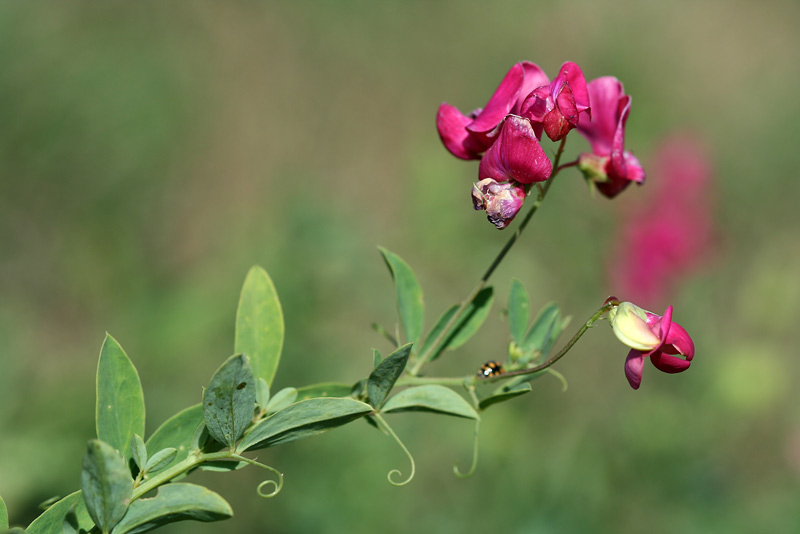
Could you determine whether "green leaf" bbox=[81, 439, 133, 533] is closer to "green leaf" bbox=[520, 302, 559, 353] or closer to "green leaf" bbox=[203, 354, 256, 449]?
"green leaf" bbox=[203, 354, 256, 449]

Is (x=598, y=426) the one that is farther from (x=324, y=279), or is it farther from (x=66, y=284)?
(x=66, y=284)

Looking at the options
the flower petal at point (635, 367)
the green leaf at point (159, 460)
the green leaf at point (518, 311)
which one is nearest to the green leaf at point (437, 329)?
the green leaf at point (518, 311)

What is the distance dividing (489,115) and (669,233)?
2.33 meters

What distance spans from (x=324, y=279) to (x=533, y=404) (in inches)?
42.8

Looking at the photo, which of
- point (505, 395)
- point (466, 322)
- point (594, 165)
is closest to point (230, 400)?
point (505, 395)

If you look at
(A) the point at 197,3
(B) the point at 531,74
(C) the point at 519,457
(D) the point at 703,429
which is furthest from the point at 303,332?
(A) the point at 197,3

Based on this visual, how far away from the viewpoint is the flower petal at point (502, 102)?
1.07m

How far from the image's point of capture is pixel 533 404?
317 cm

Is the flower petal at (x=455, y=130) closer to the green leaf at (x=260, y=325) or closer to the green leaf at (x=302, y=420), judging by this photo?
the green leaf at (x=260, y=325)

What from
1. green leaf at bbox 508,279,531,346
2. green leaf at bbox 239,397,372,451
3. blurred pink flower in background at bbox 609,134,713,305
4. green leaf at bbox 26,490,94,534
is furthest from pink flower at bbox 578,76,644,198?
blurred pink flower in background at bbox 609,134,713,305

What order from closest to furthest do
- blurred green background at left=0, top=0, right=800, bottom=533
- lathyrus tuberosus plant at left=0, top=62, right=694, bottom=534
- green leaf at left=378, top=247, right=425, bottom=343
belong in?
lathyrus tuberosus plant at left=0, top=62, right=694, bottom=534 → green leaf at left=378, top=247, right=425, bottom=343 → blurred green background at left=0, top=0, right=800, bottom=533

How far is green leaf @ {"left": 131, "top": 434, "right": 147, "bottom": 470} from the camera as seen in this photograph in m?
0.89

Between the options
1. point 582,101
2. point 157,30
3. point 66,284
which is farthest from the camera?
point 157,30

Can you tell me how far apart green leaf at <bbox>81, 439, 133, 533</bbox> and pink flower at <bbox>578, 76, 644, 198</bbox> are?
0.81 meters
